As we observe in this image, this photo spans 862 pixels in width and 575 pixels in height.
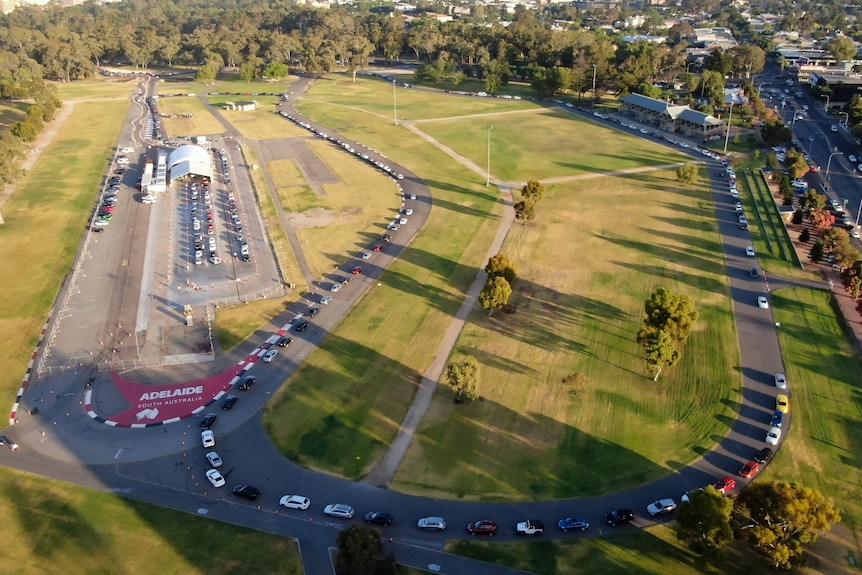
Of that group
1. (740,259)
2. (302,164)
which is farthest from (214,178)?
(740,259)

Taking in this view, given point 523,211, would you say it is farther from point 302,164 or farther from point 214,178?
point 214,178

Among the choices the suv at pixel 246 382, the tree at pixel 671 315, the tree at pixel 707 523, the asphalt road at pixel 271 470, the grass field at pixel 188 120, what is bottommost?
the asphalt road at pixel 271 470

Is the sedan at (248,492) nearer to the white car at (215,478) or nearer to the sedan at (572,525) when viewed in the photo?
the white car at (215,478)

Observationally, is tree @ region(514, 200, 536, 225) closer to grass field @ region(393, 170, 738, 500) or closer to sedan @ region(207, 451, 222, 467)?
grass field @ region(393, 170, 738, 500)

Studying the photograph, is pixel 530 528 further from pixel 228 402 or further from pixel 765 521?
pixel 228 402

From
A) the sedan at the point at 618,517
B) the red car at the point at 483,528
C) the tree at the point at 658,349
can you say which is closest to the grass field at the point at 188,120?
the tree at the point at 658,349

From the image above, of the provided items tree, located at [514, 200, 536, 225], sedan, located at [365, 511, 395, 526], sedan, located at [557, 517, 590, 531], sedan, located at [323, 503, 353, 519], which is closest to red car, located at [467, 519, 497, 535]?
sedan, located at [557, 517, 590, 531]
